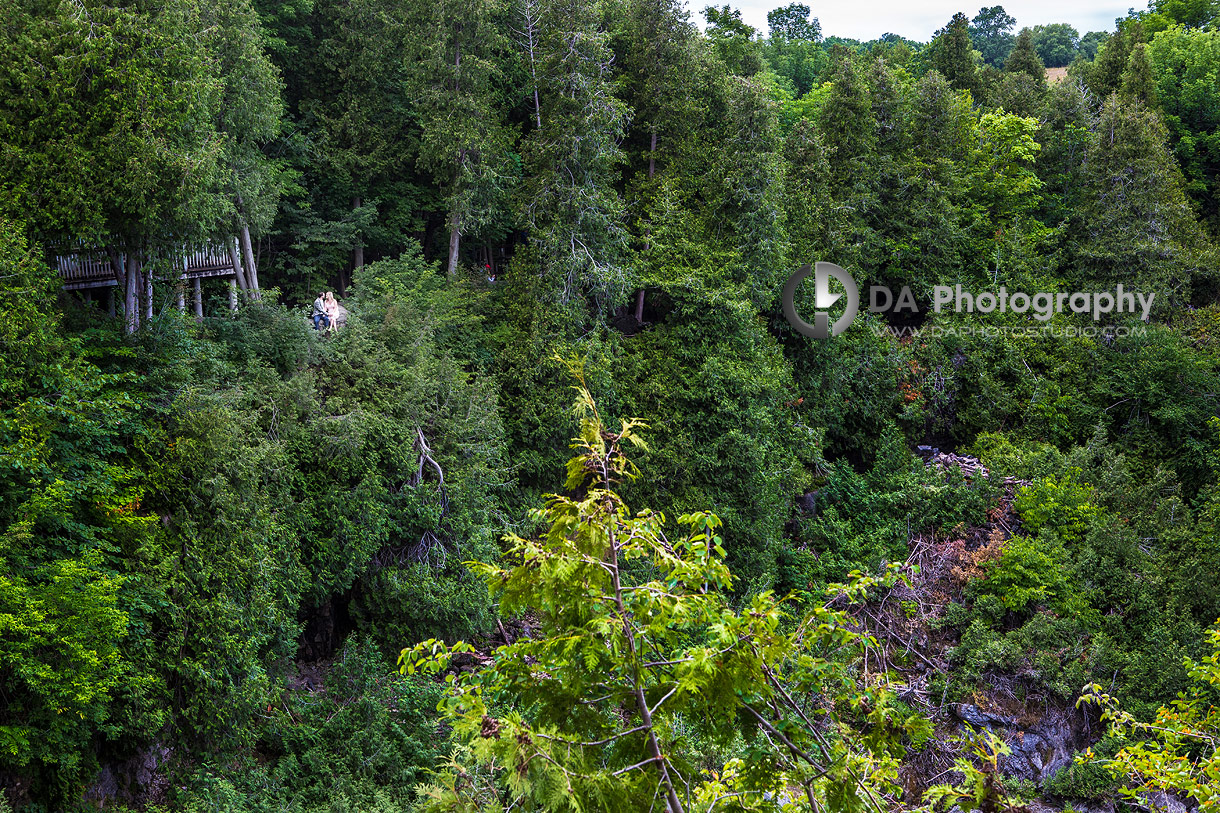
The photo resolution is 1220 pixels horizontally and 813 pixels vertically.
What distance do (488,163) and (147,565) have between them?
1381 cm

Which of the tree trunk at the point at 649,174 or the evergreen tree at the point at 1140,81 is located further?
the evergreen tree at the point at 1140,81

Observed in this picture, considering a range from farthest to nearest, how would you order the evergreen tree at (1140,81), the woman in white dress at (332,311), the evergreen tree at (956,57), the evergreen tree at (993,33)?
the evergreen tree at (993,33)
the evergreen tree at (956,57)
the evergreen tree at (1140,81)
the woman in white dress at (332,311)

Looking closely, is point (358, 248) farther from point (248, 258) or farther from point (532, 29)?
point (532, 29)

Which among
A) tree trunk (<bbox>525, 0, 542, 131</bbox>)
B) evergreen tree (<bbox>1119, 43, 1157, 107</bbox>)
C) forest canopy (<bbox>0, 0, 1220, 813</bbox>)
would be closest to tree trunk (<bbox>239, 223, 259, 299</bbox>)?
forest canopy (<bbox>0, 0, 1220, 813</bbox>)

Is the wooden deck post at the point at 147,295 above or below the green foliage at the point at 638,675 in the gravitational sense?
above

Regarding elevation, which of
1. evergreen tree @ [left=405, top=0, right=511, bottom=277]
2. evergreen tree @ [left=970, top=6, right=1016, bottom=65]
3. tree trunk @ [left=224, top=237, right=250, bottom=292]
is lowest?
tree trunk @ [left=224, top=237, right=250, bottom=292]

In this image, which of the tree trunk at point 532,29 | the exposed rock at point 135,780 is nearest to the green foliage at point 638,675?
the exposed rock at point 135,780

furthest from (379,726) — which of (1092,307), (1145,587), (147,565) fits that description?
(1092,307)

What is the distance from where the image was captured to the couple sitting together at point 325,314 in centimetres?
1748

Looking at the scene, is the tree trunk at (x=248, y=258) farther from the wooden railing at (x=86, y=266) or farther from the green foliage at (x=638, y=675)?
the green foliage at (x=638, y=675)

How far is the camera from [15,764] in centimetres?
996

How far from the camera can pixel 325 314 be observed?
17562 mm

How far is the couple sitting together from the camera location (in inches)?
688

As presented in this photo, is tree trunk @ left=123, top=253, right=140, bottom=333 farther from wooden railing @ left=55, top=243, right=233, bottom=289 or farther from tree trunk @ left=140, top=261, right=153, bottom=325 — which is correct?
wooden railing @ left=55, top=243, right=233, bottom=289
